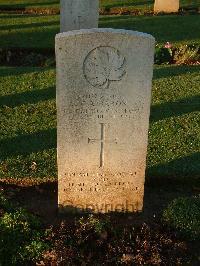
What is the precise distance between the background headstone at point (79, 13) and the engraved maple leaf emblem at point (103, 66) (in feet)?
18.0

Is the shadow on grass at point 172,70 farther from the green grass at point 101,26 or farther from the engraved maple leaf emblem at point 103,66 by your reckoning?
the engraved maple leaf emblem at point 103,66

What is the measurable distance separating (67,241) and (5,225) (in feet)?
2.26

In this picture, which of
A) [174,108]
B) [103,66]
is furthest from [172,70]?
[103,66]

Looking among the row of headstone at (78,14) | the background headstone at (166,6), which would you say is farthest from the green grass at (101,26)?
the row of headstone at (78,14)

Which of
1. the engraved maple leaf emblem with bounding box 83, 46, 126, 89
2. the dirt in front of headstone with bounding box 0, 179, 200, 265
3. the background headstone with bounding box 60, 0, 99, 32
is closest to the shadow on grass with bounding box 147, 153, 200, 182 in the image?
the dirt in front of headstone with bounding box 0, 179, 200, 265

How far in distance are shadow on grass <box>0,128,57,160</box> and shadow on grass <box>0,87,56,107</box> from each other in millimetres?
1439

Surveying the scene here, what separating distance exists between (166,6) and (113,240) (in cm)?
1526

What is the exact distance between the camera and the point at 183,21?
17.0m

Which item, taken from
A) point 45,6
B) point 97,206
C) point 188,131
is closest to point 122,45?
point 97,206

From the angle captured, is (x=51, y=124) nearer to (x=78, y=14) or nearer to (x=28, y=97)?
(x=28, y=97)

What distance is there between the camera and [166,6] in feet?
61.3

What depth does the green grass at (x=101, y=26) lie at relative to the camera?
13.8 metres

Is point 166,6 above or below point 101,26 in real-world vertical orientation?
above

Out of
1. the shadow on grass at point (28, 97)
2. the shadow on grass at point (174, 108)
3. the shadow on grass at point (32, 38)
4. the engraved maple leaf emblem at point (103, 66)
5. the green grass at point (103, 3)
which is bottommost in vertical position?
the shadow on grass at point (174, 108)
